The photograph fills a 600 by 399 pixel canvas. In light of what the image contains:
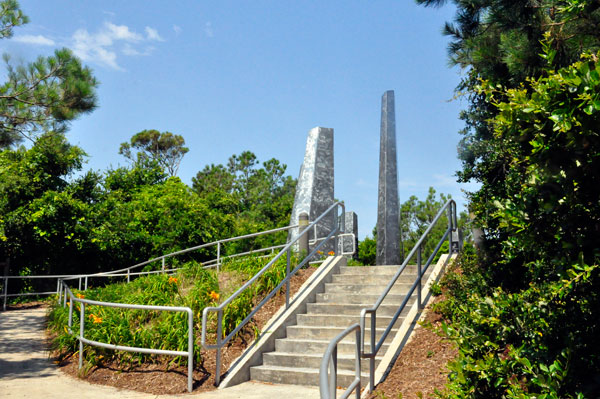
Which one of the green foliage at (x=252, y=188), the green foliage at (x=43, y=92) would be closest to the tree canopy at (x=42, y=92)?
the green foliage at (x=43, y=92)

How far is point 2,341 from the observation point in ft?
30.5

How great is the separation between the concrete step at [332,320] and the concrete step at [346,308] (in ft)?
0.58

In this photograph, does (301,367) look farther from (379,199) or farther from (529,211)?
(379,199)

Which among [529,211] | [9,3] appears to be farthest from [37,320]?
[529,211]

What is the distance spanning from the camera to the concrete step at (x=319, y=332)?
22.2 ft

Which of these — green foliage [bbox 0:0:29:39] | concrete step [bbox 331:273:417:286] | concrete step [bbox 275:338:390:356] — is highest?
green foliage [bbox 0:0:29:39]

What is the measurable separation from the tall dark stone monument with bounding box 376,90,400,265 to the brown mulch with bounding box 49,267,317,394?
5311 mm

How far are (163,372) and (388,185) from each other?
7.36 metres

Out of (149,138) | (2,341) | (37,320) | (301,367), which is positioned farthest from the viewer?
(149,138)

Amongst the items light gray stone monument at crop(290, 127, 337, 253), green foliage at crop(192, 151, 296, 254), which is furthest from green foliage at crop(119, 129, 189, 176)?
light gray stone monument at crop(290, 127, 337, 253)

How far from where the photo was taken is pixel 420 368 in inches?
216

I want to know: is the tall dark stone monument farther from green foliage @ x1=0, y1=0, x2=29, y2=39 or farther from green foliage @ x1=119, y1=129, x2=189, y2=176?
green foliage @ x1=119, y1=129, x2=189, y2=176

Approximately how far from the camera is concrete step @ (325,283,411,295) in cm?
763

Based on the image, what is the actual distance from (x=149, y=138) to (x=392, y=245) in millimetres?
34631
